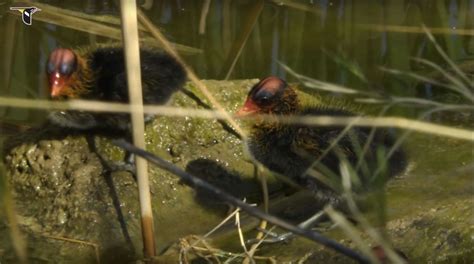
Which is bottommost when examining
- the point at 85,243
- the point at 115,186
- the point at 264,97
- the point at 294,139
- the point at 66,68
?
the point at 85,243

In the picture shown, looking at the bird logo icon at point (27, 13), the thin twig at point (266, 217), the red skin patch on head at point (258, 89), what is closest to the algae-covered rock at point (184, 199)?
the red skin patch on head at point (258, 89)

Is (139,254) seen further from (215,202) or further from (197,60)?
(197,60)

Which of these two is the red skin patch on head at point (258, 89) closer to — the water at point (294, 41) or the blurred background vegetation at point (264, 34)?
the water at point (294, 41)

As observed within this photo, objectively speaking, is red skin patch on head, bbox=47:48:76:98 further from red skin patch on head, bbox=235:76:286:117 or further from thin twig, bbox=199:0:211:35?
thin twig, bbox=199:0:211:35

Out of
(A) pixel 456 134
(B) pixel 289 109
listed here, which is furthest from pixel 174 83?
(A) pixel 456 134

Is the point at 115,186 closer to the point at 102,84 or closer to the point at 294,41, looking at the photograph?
the point at 102,84

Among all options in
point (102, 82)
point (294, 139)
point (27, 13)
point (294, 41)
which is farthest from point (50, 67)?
point (294, 41)
